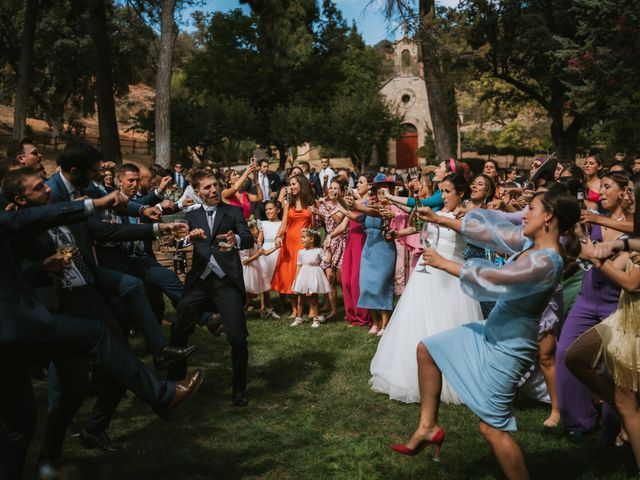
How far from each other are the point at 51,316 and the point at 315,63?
47.9 meters

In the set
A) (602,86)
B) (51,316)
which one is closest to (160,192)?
(51,316)

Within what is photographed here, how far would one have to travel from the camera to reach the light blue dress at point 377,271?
28.2ft

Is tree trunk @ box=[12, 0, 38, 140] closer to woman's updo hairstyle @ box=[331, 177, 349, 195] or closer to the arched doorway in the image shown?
woman's updo hairstyle @ box=[331, 177, 349, 195]

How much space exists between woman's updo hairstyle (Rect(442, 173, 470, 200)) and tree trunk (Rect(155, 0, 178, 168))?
13168 millimetres

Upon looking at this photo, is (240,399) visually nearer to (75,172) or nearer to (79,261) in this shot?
(79,261)

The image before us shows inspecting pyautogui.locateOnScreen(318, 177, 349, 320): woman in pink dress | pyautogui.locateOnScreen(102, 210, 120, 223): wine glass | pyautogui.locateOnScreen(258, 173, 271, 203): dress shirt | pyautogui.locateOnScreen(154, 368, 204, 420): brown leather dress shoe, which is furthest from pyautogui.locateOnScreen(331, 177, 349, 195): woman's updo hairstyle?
pyautogui.locateOnScreen(258, 173, 271, 203): dress shirt

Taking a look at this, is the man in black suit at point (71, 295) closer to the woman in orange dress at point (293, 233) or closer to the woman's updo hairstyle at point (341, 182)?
the woman's updo hairstyle at point (341, 182)

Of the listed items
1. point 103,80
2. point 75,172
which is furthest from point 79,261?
point 103,80

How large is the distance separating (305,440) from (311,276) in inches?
176

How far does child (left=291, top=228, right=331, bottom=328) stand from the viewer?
30.9 feet

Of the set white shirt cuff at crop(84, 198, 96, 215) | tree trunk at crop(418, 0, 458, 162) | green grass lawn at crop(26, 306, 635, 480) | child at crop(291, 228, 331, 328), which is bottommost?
green grass lawn at crop(26, 306, 635, 480)

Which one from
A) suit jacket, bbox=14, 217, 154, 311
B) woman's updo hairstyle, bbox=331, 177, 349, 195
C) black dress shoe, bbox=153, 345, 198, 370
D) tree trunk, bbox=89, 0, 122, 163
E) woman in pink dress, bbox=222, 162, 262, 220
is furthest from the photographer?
tree trunk, bbox=89, 0, 122, 163

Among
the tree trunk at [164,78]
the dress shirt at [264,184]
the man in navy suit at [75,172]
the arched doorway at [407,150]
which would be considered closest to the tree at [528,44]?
the dress shirt at [264,184]

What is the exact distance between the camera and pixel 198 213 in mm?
6090
